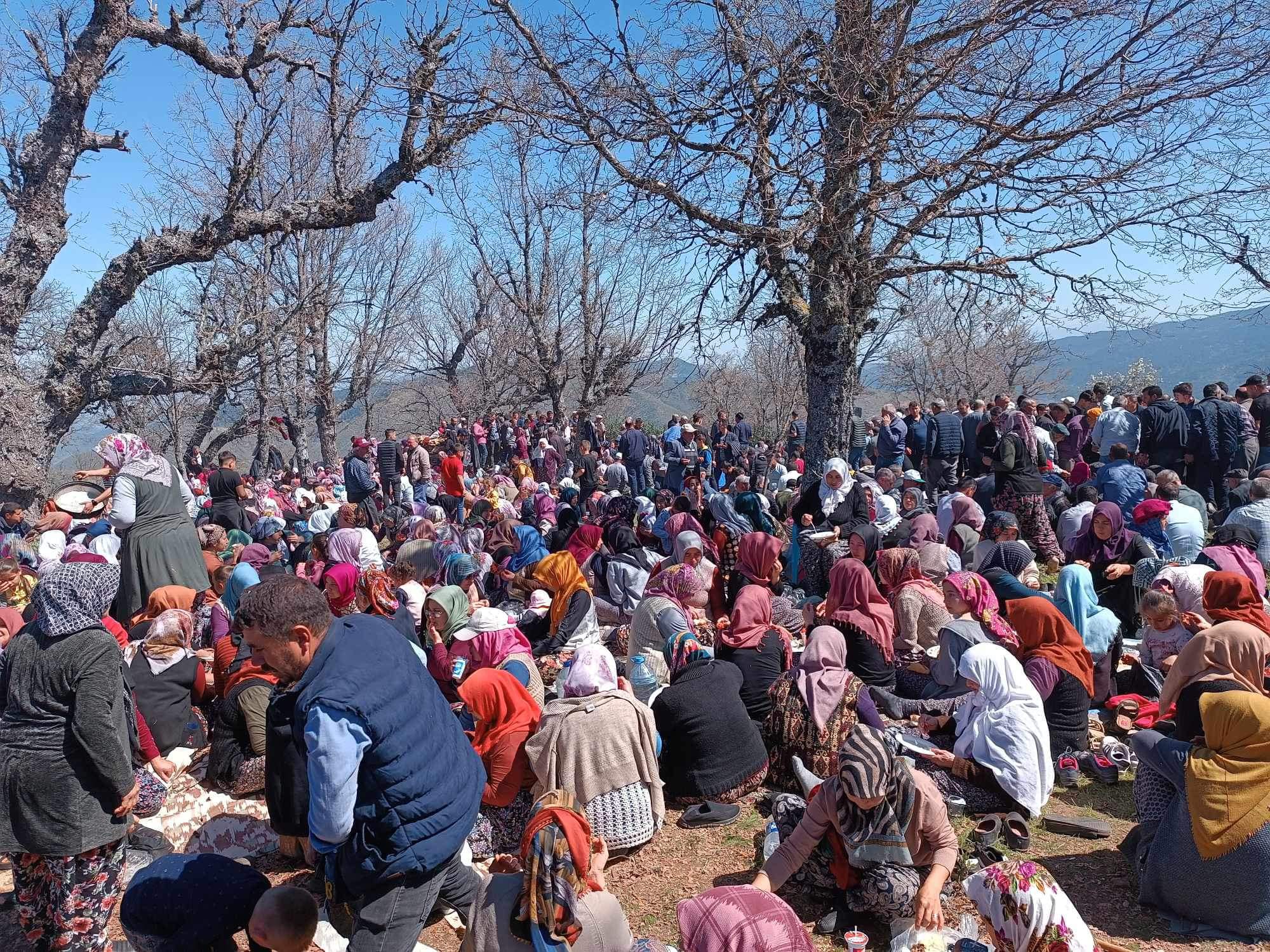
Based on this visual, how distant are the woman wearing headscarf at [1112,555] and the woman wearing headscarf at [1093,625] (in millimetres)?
997

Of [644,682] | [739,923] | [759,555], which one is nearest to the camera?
[739,923]

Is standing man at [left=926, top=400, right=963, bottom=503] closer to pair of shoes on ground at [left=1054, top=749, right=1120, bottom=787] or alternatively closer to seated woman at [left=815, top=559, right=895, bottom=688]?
seated woman at [left=815, top=559, right=895, bottom=688]

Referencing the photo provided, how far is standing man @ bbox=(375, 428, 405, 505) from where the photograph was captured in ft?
50.5

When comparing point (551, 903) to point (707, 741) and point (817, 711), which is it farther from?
point (817, 711)

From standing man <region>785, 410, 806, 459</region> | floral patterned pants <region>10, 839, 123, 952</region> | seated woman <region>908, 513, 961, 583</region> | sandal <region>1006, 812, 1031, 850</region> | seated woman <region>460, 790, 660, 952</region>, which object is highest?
standing man <region>785, 410, 806, 459</region>

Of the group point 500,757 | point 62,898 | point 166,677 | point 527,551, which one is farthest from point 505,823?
point 527,551

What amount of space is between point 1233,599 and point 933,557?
2862 mm

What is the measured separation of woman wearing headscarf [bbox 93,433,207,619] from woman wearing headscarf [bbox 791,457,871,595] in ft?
17.7

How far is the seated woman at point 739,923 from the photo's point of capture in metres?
2.63

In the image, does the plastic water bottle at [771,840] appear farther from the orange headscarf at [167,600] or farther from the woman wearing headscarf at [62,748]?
the orange headscarf at [167,600]

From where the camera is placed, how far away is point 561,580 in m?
6.90

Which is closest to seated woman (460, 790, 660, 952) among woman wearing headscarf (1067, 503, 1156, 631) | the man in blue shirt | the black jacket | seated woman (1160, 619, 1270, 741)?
seated woman (1160, 619, 1270, 741)

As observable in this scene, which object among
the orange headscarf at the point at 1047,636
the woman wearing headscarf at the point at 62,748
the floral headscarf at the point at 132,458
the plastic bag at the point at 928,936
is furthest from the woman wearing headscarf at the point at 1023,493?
the woman wearing headscarf at the point at 62,748

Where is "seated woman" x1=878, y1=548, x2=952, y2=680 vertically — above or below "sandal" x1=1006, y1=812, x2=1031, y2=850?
above
